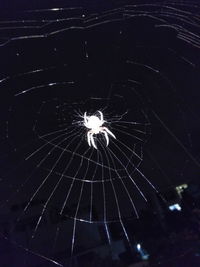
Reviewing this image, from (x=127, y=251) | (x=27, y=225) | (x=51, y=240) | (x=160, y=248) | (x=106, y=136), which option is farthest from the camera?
(x=27, y=225)

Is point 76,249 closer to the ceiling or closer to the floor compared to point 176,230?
closer to the ceiling

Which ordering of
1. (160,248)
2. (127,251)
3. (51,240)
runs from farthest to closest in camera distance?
1. (127,251)
2. (51,240)
3. (160,248)

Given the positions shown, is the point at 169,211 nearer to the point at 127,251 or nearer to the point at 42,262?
the point at 127,251

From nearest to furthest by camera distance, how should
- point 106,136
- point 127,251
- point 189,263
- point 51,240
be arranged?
point 106,136 → point 189,263 → point 51,240 → point 127,251

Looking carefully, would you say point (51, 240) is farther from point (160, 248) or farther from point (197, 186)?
point (197, 186)

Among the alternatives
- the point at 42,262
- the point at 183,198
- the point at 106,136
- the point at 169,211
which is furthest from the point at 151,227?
the point at 106,136

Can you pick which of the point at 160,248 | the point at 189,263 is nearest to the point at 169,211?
the point at 160,248

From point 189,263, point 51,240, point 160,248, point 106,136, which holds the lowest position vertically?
point 189,263

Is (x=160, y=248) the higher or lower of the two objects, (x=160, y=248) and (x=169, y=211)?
the lower

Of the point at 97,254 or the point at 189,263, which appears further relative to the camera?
the point at 97,254
